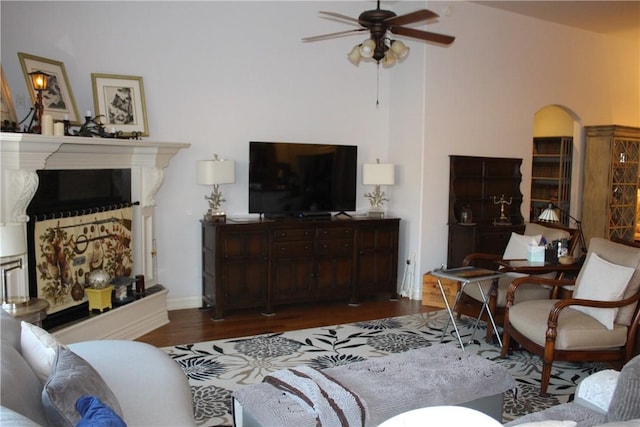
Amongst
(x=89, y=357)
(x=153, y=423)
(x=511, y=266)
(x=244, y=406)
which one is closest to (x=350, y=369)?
(x=244, y=406)

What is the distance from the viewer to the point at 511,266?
4.47m

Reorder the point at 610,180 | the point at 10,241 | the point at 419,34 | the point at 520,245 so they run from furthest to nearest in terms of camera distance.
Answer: the point at 610,180, the point at 520,245, the point at 419,34, the point at 10,241

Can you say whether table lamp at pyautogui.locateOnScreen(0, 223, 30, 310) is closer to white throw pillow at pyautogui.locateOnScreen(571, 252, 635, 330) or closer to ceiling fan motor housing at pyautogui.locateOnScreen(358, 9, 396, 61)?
ceiling fan motor housing at pyautogui.locateOnScreen(358, 9, 396, 61)

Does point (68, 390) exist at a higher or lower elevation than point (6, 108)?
lower

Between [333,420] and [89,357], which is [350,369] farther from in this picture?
[89,357]

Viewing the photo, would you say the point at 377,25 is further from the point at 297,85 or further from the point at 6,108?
the point at 6,108

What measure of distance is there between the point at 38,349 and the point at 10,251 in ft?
4.29

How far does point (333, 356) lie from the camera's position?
4.30 m

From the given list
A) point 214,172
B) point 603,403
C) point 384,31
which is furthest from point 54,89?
point 603,403

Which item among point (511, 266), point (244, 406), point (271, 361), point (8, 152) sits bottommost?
point (271, 361)

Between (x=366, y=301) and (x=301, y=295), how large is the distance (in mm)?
830

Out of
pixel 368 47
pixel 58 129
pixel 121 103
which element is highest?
pixel 368 47

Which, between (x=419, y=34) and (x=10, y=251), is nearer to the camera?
(x=10, y=251)

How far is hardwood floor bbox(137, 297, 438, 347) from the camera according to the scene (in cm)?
479
